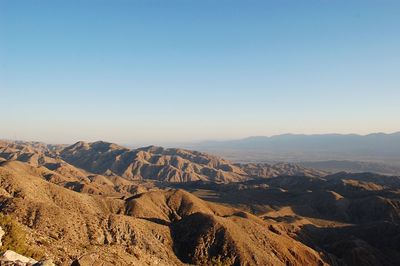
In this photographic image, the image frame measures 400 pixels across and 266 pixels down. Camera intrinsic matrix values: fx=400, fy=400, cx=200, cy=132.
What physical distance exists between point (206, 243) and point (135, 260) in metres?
36.2

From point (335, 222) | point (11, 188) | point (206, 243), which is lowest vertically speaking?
point (335, 222)

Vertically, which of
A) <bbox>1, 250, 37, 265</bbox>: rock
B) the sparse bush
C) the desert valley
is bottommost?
the desert valley

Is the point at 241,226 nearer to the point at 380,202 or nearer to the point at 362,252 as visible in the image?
the point at 362,252

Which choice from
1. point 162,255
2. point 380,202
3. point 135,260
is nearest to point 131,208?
point 162,255

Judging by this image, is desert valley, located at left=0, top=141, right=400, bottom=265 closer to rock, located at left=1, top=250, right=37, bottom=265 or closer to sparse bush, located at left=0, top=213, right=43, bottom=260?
sparse bush, located at left=0, top=213, right=43, bottom=260

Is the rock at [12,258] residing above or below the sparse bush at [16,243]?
above

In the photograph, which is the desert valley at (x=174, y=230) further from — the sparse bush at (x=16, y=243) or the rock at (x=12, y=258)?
the rock at (x=12, y=258)

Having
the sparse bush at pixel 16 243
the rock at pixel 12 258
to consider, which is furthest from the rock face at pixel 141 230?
the rock at pixel 12 258

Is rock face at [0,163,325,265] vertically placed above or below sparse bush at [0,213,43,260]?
below

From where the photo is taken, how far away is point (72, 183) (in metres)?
137

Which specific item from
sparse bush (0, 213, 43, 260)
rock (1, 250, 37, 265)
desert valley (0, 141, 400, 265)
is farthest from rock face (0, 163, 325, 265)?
rock (1, 250, 37, 265)

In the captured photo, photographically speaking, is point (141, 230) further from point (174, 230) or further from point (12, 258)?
point (12, 258)

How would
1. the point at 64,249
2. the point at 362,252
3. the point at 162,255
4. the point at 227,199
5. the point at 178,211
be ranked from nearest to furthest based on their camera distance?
the point at 64,249, the point at 162,255, the point at 362,252, the point at 178,211, the point at 227,199

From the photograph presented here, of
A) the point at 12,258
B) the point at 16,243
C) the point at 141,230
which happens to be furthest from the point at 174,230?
the point at 12,258
